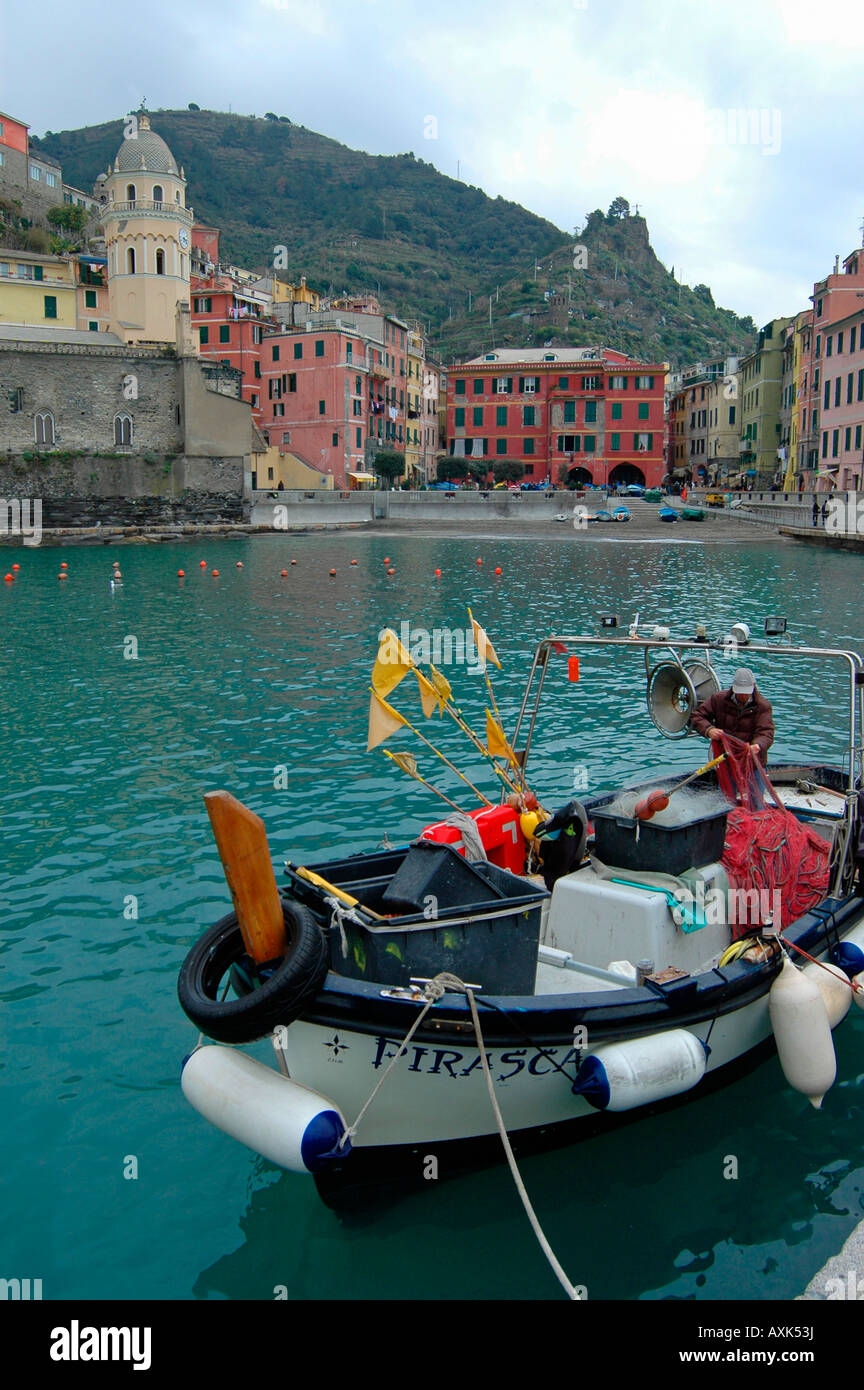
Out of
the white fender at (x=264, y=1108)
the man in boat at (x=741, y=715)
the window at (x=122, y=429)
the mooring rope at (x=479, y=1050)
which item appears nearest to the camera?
the white fender at (x=264, y=1108)

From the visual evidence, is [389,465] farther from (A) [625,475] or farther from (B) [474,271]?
(B) [474,271]

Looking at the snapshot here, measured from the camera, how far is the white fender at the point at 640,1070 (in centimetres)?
615

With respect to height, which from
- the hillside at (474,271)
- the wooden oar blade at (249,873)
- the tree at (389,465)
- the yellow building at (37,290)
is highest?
the hillside at (474,271)

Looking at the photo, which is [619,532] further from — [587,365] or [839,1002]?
[839,1002]

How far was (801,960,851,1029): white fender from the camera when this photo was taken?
7.58 m

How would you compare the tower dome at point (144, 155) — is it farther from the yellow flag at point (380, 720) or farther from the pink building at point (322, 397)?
the yellow flag at point (380, 720)

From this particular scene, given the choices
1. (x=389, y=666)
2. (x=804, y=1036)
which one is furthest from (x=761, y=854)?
(x=389, y=666)

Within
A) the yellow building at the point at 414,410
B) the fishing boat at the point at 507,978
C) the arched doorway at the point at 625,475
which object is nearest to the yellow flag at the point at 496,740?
the fishing boat at the point at 507,978

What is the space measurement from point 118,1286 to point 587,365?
84.4 meters

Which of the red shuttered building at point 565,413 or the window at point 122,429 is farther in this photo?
the red shuttered building at point 565,413

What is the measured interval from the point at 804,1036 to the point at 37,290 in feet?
257

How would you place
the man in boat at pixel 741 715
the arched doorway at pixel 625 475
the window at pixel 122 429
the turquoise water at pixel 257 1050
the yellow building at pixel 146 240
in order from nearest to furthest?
1. the turquoise water at pixel 257 1050
2. the man in boat at pixel 741 715
3. the window at pixel 122 429
4. the yellow building at pixel 146 240
5. the arched doorway at pixel 625 475

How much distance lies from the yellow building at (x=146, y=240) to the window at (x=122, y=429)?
7650 millimetres

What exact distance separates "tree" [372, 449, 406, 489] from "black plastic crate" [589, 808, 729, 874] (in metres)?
74.0
